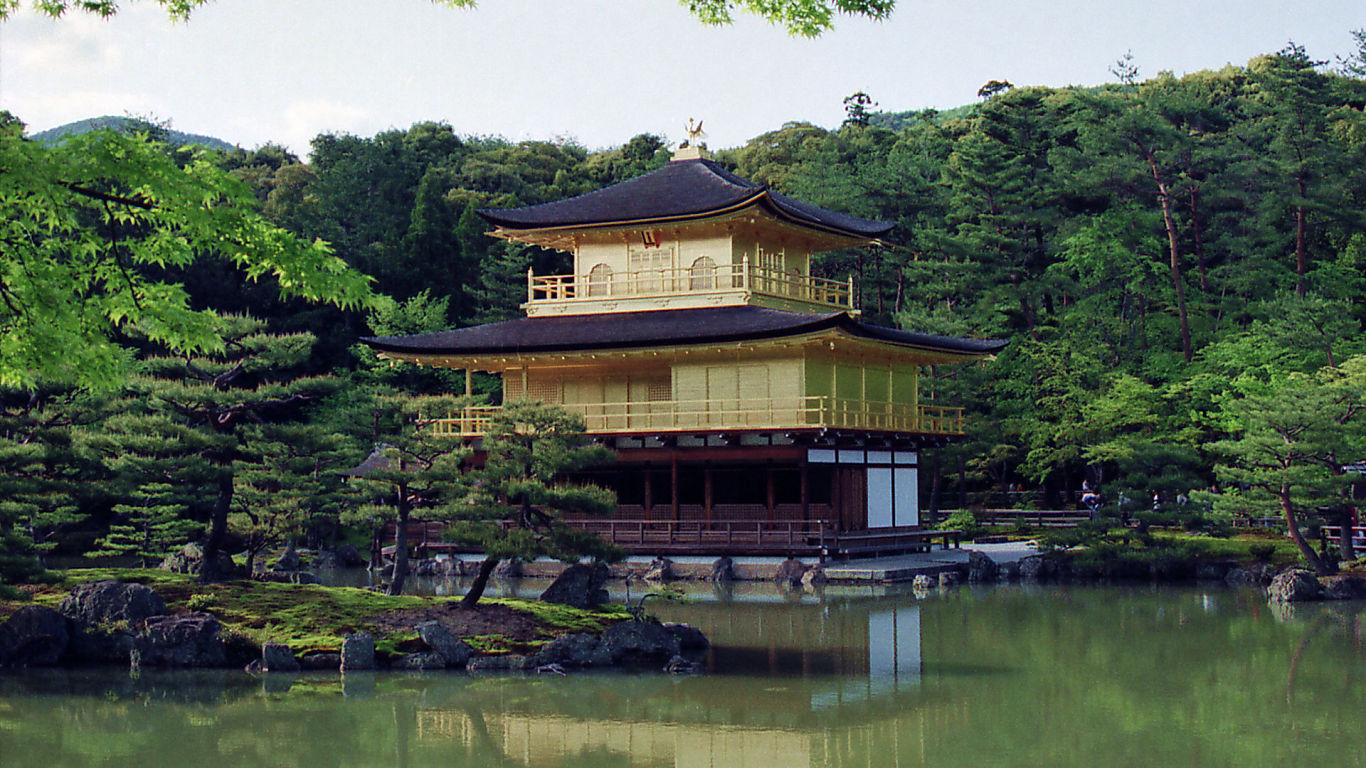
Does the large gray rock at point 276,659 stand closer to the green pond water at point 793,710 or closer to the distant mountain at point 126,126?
the green pond water at point 793,710

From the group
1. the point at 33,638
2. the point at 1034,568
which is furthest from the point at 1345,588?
the point at 33,638

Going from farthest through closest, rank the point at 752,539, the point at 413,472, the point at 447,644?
1. the point at 752,539
2. the point at 413,472
3. the point at 447,644

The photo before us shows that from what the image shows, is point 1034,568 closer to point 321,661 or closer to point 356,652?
point 356,652

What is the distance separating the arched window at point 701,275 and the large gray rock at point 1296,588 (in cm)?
1462

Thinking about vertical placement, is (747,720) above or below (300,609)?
below

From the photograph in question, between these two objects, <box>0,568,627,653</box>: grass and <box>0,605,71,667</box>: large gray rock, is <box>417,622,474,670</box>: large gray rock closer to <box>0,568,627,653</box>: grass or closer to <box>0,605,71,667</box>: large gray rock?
<box>0,568,627,653</box>: grass

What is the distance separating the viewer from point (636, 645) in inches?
648

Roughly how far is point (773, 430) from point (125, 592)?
15.5 metres

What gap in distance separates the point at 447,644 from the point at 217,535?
5469 mm

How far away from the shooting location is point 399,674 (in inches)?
628

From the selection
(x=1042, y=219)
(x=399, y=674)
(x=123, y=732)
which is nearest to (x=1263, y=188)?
(x=1042, y=219)

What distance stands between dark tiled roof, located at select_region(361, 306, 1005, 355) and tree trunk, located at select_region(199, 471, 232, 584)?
9657 mm

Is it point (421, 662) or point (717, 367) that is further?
point (717, 367)

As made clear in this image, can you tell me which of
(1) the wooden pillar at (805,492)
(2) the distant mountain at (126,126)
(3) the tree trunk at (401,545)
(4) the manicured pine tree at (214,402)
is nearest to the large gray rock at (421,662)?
(4) the manicured pine tree at (214,402)
